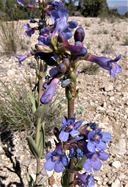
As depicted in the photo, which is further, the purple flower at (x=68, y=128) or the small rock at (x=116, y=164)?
the small rock at (x=116, y=164)

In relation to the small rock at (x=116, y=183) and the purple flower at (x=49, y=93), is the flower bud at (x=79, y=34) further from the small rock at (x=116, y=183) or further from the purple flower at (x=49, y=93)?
the small rock at (x=116, y=183)

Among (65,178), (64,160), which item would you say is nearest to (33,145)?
(65,178)

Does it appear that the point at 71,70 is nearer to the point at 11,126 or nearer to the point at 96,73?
the point at 11,126

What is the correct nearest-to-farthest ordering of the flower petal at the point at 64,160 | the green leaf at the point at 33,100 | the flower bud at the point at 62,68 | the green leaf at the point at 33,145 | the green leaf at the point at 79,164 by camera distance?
1. the flower bud at the point at 62,68
2. the flower petal at the point at 64,160
3. the green leaf at the point at 79,164
4. the green leaf at the point at 33,145
5. the green leaf at the point at 33,100

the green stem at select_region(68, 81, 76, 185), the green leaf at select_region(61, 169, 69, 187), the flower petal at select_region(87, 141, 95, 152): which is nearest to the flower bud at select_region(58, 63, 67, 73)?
the green stem at select_region(68, 81, 76, 185)

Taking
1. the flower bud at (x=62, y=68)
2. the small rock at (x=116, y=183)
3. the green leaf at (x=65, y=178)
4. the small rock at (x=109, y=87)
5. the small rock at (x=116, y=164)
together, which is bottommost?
the small rock at (x=116, y=183)

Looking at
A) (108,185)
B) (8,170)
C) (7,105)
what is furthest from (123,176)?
(7,105)

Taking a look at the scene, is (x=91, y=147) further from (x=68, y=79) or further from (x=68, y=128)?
(x=68, y=79)

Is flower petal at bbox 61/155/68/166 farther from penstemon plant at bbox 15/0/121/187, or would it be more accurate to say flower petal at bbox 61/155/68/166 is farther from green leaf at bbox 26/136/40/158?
green leaf at bbox 26/136/40/158

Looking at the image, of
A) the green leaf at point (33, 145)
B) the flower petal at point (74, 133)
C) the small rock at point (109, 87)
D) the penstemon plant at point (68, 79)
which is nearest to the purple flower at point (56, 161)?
the penstemon plant at point (68, 79)

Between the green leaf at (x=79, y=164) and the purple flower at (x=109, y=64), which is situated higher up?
the purple flower at (x=109, y=64)
